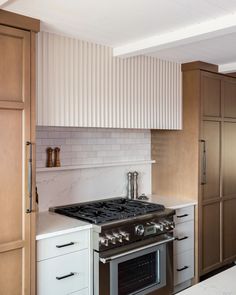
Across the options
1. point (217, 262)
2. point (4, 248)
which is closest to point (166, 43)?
point (4, 248)

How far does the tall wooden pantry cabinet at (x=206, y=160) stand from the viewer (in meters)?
3.74

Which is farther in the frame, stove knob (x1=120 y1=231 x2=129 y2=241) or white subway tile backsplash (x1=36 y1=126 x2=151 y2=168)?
white subway tile backsplash (x1=36 y1=126 x2=151 y2=168)

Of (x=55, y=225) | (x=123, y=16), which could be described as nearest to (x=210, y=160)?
(x=55, y=225)

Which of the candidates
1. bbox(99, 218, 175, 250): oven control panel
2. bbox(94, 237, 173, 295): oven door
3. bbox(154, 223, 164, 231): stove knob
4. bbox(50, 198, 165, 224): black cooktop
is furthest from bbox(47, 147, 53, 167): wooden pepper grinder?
bbox(154, 223, 164, 231): stove knob

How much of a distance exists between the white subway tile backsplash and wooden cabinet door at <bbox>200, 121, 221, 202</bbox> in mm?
683

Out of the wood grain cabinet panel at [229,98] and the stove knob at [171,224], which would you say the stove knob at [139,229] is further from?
the wood grain cabinet panel at [229,98]

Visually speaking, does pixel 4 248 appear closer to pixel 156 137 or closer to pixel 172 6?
pixel 172 6

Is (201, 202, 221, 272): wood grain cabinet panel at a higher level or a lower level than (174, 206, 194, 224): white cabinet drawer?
lower

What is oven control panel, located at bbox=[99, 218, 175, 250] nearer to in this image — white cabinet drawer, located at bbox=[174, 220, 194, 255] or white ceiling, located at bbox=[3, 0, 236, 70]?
white cabinet drawer, located at bbox=[174, 220, 194, 255]

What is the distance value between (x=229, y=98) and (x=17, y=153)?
8.94 ft

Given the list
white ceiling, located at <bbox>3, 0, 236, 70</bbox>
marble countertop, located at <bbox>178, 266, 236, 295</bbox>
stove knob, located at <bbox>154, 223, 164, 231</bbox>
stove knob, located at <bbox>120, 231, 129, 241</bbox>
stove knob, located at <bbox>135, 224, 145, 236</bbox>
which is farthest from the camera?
stove knob, located at <bbox>154, 223, 164, 231</bbox>

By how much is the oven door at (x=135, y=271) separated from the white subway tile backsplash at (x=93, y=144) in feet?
3.38

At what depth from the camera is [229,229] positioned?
4.20m

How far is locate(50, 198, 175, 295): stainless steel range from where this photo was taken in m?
2.72
